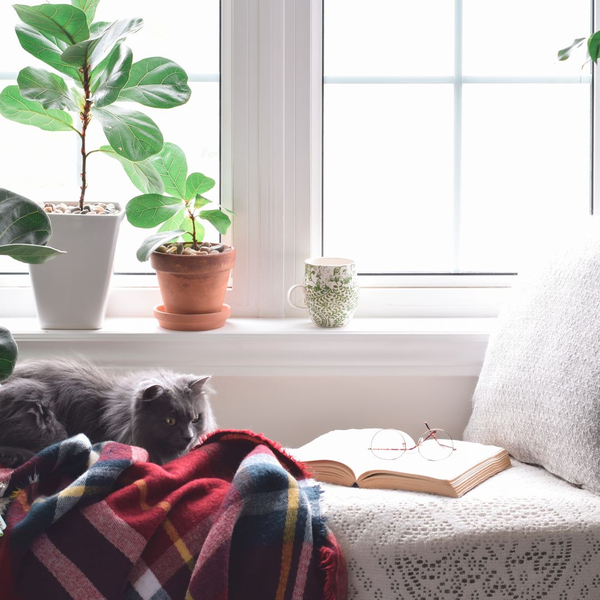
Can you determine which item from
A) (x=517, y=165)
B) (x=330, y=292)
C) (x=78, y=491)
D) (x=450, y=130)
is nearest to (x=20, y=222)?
(x=78, y=491)

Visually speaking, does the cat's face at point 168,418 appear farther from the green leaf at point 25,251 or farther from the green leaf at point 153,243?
the green leaf at point 25,251

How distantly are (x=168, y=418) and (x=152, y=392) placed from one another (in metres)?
0.06

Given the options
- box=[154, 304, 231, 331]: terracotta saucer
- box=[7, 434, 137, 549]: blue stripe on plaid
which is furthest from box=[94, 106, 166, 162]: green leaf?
box=[7, 434, 137, 549]: blue stripe on plaid

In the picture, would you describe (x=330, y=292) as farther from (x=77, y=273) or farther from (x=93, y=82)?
(x=93, y=82)

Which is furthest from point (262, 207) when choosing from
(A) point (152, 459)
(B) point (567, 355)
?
(B) point (567, 355)

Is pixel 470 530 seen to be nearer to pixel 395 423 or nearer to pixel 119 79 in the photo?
pixel 395 423

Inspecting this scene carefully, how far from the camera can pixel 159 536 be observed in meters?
1.07

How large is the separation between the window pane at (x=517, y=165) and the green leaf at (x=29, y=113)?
1015 millimetres

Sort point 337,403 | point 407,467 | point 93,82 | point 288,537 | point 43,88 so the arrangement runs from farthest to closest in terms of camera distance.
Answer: point 337,403, point 93,82, point 43,88, point 407,467, point 288,537

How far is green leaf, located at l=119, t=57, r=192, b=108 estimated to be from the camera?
1522 mm

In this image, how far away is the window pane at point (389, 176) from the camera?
6.06 ft

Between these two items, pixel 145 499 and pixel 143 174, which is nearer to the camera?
pixel 145 499

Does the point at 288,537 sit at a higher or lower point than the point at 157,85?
lower

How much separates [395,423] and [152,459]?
666mm
